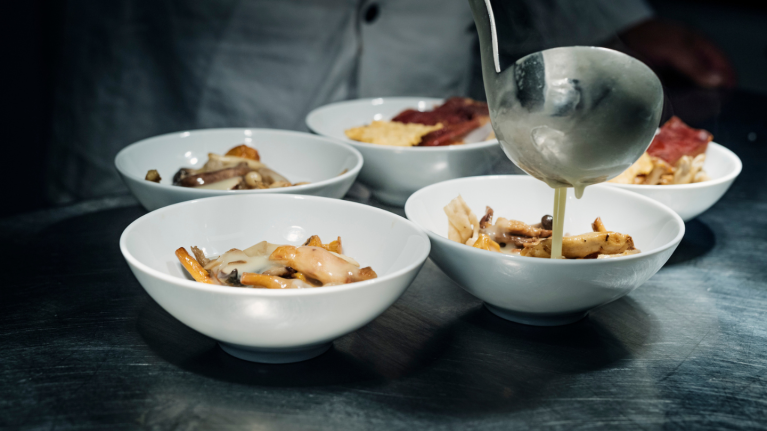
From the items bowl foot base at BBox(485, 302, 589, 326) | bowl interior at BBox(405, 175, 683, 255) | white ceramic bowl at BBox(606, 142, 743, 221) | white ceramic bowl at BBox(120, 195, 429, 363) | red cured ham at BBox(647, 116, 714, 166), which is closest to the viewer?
white ceramic bowl at BBox(120, 195, 429, 363)

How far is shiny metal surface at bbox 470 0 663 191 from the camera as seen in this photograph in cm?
72

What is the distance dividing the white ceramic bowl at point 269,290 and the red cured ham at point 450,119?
52cm

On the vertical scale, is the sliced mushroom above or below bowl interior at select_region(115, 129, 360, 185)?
above

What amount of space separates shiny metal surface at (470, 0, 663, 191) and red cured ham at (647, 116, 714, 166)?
711mm

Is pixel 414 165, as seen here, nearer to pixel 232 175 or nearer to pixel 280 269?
pixel 232 175

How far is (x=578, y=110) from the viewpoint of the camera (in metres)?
0.73

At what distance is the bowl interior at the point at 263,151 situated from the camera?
134 centimetres

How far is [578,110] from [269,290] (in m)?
0.43

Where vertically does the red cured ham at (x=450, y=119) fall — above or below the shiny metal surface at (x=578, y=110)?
below

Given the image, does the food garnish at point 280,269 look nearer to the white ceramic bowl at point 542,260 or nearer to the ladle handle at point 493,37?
the white ceramic bowl at point 542,260

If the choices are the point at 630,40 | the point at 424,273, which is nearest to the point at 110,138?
the point at 424,273

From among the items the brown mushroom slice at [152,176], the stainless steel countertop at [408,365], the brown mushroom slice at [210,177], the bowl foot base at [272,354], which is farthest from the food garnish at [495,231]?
the brown mushroom slice at [152,176]

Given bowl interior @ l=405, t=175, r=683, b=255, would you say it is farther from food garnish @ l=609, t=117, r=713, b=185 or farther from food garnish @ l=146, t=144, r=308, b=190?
food garnish @ l=146, t=144, r=308, b=190

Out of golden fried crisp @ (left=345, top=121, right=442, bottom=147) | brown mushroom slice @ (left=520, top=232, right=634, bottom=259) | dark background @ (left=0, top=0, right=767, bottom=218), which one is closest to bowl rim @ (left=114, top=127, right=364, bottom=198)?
golden fried crisp @ (left=345, top=121, right=442, bottom=147)
